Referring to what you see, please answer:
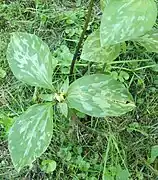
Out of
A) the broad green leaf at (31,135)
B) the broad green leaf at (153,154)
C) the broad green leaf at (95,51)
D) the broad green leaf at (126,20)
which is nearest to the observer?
the broad green leaf at (126,20)

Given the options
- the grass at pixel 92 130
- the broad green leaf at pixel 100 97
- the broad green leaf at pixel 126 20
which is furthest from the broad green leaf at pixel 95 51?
the grass at pixel 92 130

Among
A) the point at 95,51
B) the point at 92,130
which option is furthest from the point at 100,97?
the point at 92,130

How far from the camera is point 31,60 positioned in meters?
1.16

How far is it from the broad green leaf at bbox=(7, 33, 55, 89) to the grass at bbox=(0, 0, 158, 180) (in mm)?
351

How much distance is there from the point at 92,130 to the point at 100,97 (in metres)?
0.45

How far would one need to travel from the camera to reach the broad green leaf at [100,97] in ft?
3.59

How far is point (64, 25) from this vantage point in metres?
1.78

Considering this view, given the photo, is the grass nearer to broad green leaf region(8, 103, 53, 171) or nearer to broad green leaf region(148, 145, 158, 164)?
broad green leaf region(148, 145, 158, 164)

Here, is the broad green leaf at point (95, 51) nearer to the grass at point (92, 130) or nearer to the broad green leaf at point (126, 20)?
the broad green leaf at point (126, 20)

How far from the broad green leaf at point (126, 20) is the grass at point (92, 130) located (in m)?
0.56

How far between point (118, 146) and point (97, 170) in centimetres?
11

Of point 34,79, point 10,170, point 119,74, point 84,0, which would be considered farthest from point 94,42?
point 84,0

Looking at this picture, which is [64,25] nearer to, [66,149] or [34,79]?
[66,149]

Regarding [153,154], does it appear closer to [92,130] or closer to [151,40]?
[92,130]
